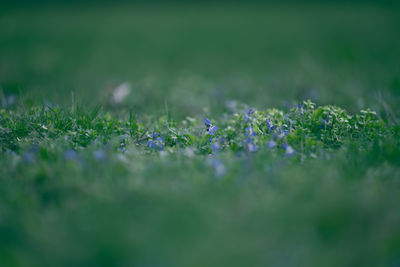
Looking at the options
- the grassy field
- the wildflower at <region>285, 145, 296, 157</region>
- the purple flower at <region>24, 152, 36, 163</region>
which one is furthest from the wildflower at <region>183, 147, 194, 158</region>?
the purple flower at <region>24, 152, 36, 163</region>

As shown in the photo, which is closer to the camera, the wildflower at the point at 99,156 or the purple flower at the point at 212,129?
the wildflower at the point at 99,156

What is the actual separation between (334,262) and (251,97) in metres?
3.67

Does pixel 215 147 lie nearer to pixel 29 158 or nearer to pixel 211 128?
pixel 211 128

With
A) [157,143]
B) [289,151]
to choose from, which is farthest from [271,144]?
[157,143]

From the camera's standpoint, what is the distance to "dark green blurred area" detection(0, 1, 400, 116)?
16.6 ft

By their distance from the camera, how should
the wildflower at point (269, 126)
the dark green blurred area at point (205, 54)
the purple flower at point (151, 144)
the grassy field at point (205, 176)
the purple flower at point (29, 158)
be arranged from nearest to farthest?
the grassy field at point (205, 176) → the purple flower at point (29, 158) → the purple flower at point (151, 144) → the wildflower at point (269, 126) → the dark green blurred area at point (205, 54)

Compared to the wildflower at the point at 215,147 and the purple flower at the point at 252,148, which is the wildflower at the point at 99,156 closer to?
the wildflower at the point at 215,147

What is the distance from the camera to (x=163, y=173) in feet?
8.16

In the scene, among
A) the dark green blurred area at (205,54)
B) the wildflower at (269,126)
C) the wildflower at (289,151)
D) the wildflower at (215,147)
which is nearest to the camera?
the wildflower at (289,151)

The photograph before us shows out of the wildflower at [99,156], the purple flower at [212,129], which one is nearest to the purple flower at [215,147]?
the purple flower at [212,129]

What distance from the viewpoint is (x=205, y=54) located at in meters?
9.47

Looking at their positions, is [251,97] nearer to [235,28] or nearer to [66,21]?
[235,28]

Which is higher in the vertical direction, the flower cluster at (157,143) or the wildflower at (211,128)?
the wildflower at (211,128)

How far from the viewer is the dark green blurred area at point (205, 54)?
5.07 meters
